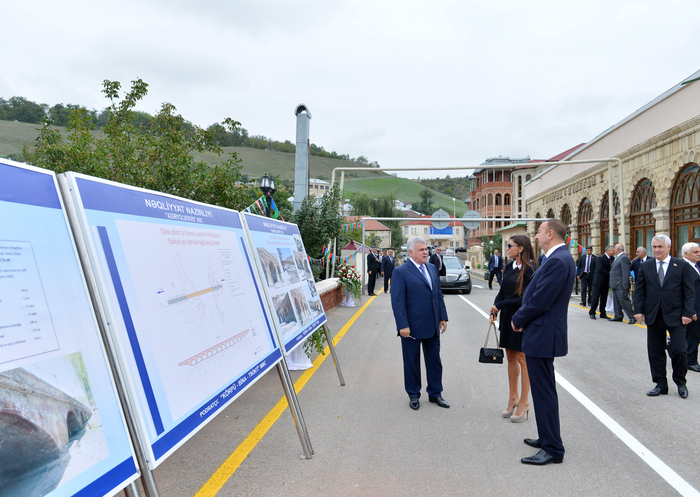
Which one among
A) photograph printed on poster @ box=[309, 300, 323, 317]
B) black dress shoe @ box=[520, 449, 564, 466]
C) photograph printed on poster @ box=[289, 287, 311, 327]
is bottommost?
black dress shoe @ box=[520, 449, 564, 466]

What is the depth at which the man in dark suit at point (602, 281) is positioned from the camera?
12578 millimetres

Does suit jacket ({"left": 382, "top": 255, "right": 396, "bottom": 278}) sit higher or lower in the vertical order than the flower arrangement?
lower

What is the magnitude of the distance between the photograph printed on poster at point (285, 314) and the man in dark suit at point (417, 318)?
1.17m

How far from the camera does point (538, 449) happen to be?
4199mm

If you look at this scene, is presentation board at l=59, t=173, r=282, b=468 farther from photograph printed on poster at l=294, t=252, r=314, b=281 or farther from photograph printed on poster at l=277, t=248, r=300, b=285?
photograph printed on poster at l=294, t=252, r=314, b=281

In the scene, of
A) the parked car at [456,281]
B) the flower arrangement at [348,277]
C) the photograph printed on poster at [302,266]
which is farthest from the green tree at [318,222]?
the photograph printed on poster at [302,266]

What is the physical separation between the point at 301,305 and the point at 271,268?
0.89m

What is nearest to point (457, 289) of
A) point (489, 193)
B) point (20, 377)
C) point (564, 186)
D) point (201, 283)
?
point (564, 186)

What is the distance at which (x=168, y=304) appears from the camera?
269 centimetres

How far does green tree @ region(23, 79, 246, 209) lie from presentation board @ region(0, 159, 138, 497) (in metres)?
7.79

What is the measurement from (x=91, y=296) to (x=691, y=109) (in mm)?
17147

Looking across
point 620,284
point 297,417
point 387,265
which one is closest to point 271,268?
point 297,417

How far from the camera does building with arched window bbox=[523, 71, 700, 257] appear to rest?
14.8m

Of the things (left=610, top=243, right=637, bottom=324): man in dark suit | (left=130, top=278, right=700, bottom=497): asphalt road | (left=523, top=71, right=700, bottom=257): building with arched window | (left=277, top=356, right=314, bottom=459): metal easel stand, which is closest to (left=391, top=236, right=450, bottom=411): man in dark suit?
(left=130, top=278, right=700, bottom=497): asphalt road
